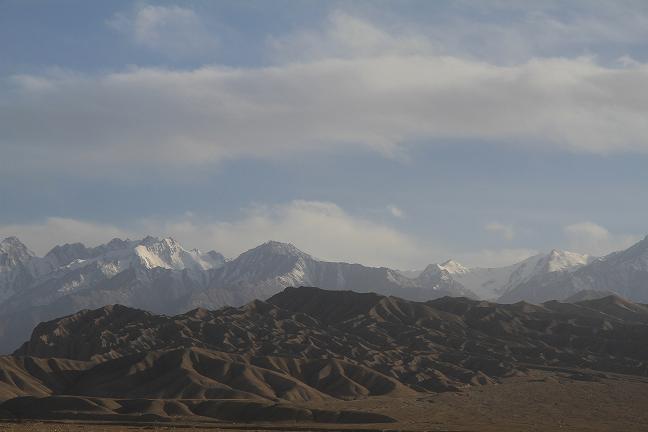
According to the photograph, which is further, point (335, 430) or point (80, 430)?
point (335, 430)

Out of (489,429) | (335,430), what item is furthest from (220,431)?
(489,429)

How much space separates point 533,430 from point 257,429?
57.2 meters

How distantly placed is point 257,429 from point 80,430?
46.3 m

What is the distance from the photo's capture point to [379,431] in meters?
194

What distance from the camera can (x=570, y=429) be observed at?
7790 inches

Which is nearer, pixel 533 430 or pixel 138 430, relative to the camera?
pixel 138 430

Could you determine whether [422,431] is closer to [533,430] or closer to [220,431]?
[533,430]

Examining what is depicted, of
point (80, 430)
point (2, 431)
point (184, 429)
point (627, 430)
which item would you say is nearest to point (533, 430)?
point (627, 430)

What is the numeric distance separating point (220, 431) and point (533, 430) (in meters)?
64.2

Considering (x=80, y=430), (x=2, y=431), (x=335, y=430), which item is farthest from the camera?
(x=335, y=430)

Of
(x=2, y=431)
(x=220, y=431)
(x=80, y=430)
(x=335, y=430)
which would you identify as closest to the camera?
(x=2, y=431)

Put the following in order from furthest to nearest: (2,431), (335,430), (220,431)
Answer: (335,430) < (220,431) < (2,431)

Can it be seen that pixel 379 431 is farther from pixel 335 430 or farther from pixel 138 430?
pixel 138 430

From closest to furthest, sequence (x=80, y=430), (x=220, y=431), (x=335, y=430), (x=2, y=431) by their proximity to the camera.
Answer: (x=2, y=431) < (x=80, y=430) < (x=220, y=431) < (x=335, y=430)
